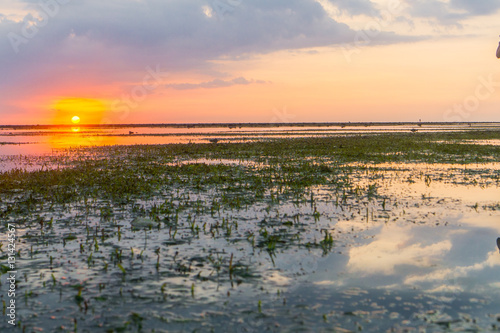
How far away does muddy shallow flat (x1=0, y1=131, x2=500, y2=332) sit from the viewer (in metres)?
6.70

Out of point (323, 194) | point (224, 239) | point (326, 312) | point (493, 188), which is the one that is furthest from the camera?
point (493, 188)

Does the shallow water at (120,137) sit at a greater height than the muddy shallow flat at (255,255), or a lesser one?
greater

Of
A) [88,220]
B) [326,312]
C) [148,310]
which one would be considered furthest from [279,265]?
[88,220]

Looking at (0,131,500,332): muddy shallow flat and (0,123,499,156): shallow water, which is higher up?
(0,123,499,156): shallow water

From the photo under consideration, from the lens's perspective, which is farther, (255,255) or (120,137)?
(120,137)

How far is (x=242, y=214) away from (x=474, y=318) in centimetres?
816

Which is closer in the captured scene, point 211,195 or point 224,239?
point 224,239

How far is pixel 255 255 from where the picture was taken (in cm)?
970

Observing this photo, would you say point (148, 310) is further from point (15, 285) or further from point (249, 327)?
point (15, 285)

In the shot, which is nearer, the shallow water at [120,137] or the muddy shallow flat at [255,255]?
the muddy shallow flat at [255,255]

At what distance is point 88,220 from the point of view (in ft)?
43.1

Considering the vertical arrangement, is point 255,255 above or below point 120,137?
below

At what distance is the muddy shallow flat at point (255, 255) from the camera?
6.70 meters

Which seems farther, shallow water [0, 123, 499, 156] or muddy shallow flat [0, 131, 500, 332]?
shallow water [0, 123, 499, 156]
